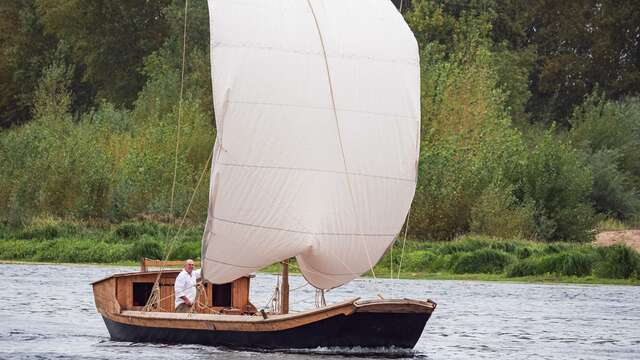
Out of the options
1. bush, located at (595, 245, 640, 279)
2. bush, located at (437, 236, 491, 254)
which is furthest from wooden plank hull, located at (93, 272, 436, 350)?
bush, located at (437, 236, 491, 254)

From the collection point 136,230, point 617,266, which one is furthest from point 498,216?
point 136,230

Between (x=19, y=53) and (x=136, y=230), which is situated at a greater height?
(x=19, y=53)

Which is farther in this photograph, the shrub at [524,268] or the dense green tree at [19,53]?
the dense green tree at [19,53]

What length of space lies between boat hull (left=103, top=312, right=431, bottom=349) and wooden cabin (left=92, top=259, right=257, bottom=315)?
2.32 meters

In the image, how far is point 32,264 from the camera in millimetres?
53969

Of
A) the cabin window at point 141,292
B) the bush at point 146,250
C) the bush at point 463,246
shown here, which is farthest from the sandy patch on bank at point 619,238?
the cabin window at point 141,292

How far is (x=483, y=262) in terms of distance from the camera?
50188 mm

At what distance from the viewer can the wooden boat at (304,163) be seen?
1110 inches

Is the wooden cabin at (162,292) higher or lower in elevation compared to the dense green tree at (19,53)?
lower

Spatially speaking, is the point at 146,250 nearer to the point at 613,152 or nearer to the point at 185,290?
the point at 613,152

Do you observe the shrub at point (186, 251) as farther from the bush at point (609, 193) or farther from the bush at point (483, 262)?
the bush at point (609, 193)

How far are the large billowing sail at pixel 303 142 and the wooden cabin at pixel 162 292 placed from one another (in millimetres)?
2156

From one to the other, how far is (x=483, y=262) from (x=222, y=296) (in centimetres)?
2011

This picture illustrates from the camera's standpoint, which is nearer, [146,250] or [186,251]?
[186,251]
